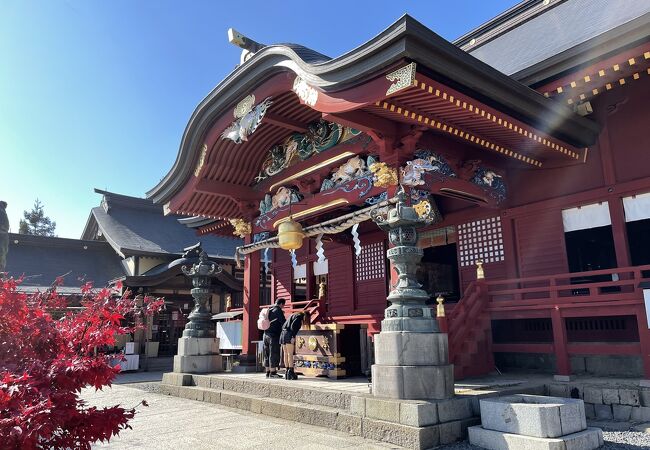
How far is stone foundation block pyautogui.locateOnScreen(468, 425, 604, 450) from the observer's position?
157 inches

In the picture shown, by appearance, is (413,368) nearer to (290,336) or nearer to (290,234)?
(290,336)

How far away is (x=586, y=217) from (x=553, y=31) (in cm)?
494

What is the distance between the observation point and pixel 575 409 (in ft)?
14.3

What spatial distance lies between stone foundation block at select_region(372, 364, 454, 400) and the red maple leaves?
9.49ft

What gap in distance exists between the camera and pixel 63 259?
2194 cm

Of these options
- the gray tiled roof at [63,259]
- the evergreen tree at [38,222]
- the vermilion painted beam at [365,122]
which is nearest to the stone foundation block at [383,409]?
the vermilion painted beam at [365,122]

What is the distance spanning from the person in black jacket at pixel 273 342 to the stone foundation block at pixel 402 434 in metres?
3.81

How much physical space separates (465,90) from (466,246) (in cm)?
410

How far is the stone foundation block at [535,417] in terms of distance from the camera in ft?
13.7

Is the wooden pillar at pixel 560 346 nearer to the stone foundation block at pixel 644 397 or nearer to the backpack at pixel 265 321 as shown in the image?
the stone foundation block at pixel 644 397

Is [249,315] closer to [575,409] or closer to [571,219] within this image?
[571,219]

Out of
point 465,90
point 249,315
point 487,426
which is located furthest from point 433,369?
point 249,315

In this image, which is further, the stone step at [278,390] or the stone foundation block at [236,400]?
the stone foundation block at [236,400]

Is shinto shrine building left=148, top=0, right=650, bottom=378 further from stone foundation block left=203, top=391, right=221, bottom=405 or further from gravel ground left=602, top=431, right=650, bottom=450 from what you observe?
stone foundation block left=203, top=391, right=221, bottom=405
